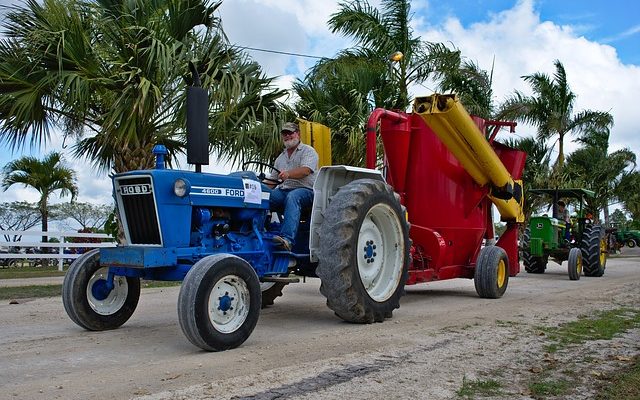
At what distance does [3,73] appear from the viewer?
9812 millimetres

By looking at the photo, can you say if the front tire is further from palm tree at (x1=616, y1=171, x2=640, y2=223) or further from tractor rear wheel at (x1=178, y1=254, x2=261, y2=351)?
palm tree at (x1=616, y1=171, x2=640, y2=223)

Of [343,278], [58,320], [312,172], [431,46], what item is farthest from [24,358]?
[431,46]

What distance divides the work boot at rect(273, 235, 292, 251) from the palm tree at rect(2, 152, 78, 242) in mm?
20356

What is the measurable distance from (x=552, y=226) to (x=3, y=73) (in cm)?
1270

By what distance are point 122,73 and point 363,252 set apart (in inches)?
195

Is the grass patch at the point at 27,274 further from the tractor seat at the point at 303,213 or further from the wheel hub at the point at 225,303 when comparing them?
the wheel hub at the point at 225,303

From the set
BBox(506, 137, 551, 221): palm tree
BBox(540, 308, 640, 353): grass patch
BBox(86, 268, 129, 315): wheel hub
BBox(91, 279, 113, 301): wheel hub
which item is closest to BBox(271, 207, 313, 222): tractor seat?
BBox(86, 268, 129, 315): wheel hub

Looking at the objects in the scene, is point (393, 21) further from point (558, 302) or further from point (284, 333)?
point (284, 333)

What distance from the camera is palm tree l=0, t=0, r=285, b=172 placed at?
9.81 metres

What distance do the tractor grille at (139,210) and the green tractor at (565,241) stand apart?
36.5 ft

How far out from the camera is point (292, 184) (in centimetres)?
729

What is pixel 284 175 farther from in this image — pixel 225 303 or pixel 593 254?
pixel 593 254

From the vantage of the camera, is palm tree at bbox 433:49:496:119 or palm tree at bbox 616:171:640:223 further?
palm tree at bbox 616:171:640:223

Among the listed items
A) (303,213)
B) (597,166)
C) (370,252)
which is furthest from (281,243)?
(597,166)
